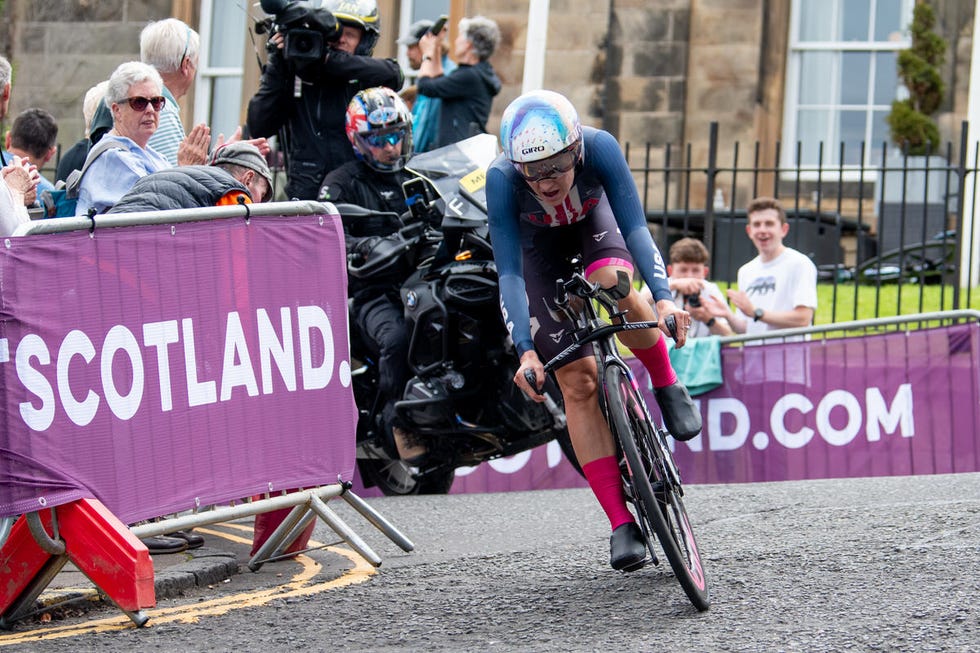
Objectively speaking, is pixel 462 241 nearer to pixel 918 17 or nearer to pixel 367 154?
pixel 367 154

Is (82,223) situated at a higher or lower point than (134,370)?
higher

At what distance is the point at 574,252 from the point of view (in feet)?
22.2

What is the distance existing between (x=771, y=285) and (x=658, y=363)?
17.1 feet

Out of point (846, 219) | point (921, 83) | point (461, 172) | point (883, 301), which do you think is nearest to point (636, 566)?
point (461, 172)

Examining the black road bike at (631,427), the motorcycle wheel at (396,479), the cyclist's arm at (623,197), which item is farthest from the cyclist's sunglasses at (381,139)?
the black road bike at (631,427)

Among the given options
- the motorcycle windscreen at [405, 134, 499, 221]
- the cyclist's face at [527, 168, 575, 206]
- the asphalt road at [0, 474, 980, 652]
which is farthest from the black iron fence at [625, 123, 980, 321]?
the cyclist's face at [527, 168, 575, 206]

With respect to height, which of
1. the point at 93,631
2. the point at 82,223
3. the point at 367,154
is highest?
the point at 367,154

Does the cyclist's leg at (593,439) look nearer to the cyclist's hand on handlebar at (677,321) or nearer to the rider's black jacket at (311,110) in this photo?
the cyclist's hand on handlebar at (677,321)

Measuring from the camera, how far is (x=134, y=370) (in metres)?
6.32

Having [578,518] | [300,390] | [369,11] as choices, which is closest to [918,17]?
[369,11]

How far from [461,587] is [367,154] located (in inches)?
151

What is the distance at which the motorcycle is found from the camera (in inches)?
352

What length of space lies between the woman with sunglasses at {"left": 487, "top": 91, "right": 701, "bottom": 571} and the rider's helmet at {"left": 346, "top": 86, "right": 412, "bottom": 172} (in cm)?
310

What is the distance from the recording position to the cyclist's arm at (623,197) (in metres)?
6.36
